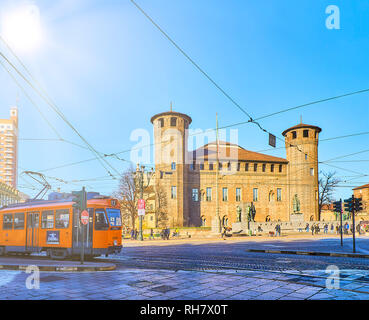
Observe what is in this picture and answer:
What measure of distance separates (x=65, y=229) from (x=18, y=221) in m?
3.67

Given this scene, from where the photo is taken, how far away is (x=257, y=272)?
31.9ft

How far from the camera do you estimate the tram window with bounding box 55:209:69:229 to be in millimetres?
13953

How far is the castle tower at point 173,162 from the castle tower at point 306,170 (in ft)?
61.0

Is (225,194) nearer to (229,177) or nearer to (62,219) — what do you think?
(229,177)

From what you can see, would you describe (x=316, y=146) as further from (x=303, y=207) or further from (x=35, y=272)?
(x=35, y=272)

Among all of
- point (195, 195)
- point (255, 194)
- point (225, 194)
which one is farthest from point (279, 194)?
point (195, 195)

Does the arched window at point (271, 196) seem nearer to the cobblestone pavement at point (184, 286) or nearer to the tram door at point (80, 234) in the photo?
the tram door at point (80, 234)

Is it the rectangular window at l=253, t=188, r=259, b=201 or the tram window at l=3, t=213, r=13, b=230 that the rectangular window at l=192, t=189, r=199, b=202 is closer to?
the rectangular window at l=253, t=188, r=259, b=201

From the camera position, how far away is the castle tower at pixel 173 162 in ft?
166

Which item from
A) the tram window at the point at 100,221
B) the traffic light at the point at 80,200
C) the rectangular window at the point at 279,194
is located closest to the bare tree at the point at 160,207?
the rectangular window at the point at 279,194

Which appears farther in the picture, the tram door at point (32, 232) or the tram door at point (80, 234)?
the tram door at point (32, 232)

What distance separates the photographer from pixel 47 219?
48.1 ft
